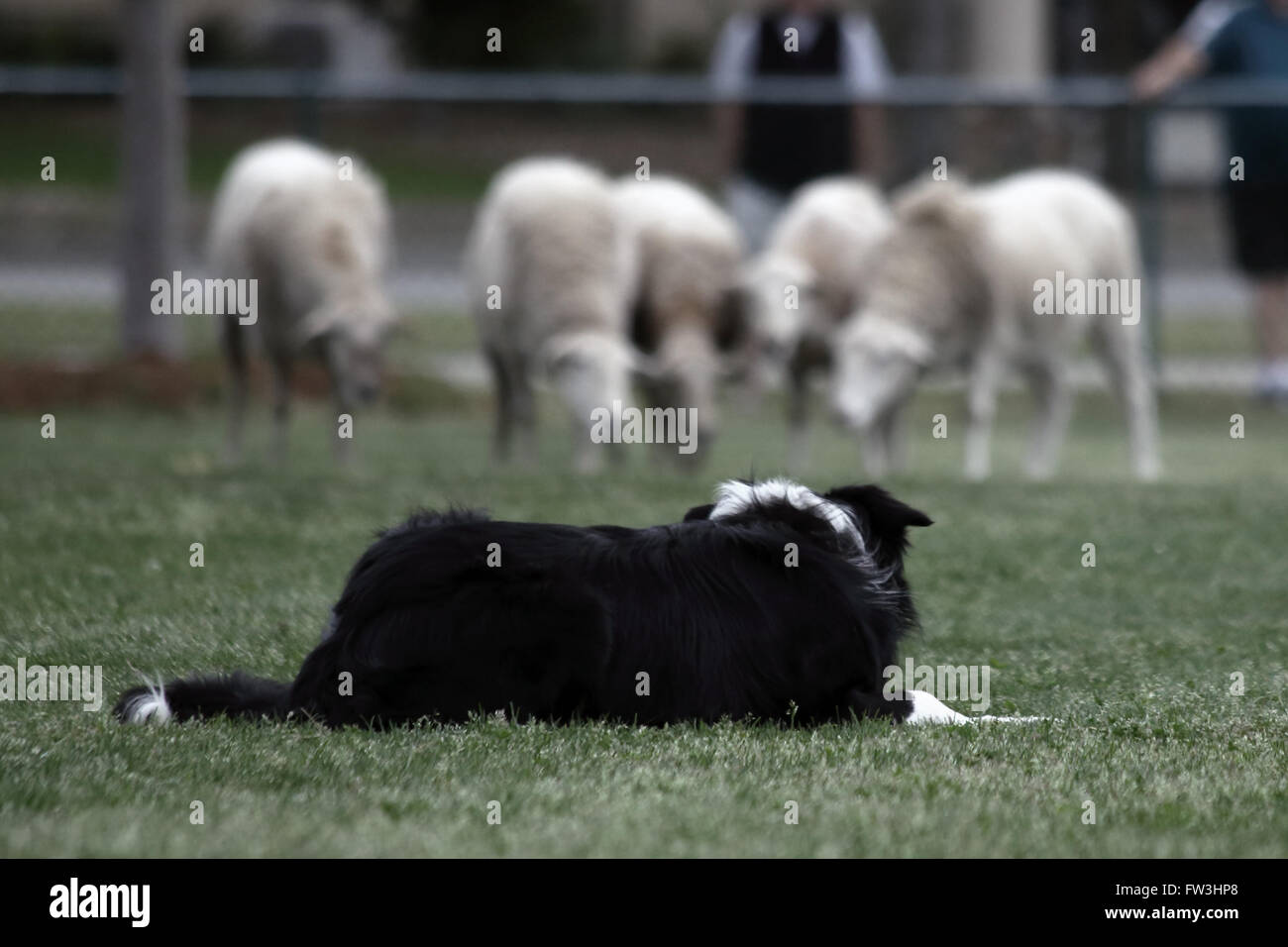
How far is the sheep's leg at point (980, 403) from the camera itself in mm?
12633

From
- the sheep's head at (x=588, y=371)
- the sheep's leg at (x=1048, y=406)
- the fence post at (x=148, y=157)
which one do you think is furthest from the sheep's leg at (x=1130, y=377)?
the fence post at (x=148, y=157)

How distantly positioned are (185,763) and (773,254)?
31.6ft

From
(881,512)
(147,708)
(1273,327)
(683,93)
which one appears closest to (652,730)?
(881,512)

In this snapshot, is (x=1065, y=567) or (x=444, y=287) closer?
(x=1065, y=567)

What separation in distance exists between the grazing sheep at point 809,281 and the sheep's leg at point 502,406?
178cm

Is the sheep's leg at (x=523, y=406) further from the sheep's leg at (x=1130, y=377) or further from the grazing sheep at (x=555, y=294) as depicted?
the sheep's leg at (x=1130, y=377)

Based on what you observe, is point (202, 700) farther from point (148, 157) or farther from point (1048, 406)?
point (148, 157)

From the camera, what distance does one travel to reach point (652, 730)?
504cm

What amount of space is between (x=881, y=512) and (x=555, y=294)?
7260 mm

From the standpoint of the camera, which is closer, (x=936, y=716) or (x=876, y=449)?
(x=936, y=716)

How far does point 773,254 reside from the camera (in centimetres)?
1377
